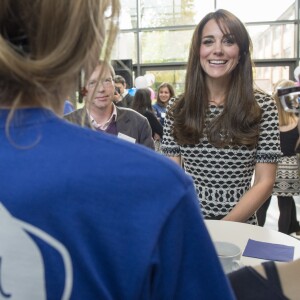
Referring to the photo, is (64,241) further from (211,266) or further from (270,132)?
(270,132)

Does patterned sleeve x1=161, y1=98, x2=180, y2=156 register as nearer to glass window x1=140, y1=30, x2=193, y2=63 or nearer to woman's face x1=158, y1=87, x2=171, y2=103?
woman's face x1=158, y1=87, x2=171, y2=103

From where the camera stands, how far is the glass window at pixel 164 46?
316 inches

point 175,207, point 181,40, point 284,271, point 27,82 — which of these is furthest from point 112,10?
point 181,40

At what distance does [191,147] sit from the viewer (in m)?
1.53

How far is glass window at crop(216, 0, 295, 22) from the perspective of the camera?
7777 millimetres

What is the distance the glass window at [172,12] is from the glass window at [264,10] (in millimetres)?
516

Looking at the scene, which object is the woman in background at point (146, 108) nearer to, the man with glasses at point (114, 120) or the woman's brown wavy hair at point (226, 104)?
the man with glasses at point (114, 120)

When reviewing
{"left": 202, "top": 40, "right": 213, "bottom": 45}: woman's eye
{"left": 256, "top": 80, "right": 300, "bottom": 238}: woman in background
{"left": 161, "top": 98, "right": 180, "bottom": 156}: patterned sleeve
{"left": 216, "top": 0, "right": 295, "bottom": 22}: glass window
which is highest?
{"left": 216, "top": 0, "right": 295, "bottom": 22}: glass window

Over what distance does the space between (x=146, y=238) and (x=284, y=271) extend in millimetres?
294

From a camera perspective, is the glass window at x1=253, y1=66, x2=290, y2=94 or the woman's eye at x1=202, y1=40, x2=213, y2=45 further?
the glass window at x1=253, y1=66, x2=290, y2=94

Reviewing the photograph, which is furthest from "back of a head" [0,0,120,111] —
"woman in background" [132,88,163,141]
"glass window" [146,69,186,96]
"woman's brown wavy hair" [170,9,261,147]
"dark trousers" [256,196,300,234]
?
"glass window" [146,69,186,96]

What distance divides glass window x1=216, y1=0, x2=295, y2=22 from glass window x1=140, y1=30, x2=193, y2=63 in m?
1.05

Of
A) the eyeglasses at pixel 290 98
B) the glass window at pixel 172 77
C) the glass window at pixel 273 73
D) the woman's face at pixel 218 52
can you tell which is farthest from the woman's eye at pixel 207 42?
the glass window at pixel 273 73

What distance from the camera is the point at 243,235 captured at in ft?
3.95
